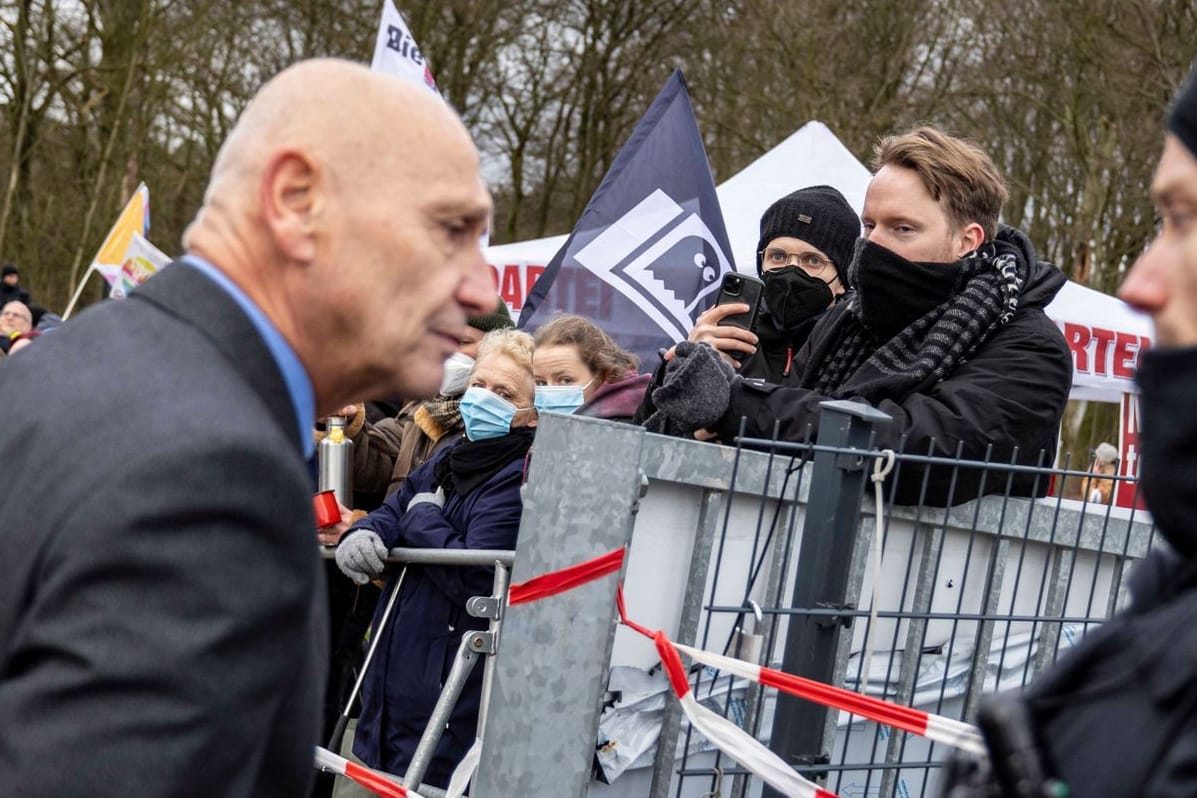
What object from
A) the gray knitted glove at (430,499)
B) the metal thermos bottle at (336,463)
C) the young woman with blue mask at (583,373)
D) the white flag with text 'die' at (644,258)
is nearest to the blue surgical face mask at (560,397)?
the young woman with blue mask at (583,373)

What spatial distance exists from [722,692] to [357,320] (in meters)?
1.77

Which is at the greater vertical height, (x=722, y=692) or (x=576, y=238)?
(x=576, y=238)

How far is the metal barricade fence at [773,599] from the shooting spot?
2.90 meters

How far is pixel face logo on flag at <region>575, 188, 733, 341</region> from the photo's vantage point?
5988 millimetres

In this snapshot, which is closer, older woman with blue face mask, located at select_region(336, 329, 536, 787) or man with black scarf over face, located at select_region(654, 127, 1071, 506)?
man with black scarf over face, located at select_region(654, 127, 1071, 506)

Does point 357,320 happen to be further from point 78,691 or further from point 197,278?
point 78,691

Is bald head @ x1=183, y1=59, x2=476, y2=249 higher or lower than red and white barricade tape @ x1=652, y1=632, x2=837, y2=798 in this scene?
higher

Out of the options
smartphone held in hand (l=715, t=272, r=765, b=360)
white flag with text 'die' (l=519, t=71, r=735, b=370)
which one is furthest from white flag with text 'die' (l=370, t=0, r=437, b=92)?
smartphone held in hand (l=715, t=272, r=765, b=360)

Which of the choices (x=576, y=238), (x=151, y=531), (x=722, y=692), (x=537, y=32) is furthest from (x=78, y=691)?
(x=537, y=32)

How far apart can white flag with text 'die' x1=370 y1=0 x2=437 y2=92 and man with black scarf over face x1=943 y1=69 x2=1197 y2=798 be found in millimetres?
7494

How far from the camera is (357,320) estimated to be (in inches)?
64.2

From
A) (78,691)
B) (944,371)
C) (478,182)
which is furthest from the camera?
(944,371)

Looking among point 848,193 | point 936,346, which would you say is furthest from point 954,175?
point 848,193

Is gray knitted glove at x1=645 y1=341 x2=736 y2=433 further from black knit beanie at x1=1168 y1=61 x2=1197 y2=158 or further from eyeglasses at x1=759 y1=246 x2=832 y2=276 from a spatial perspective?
black knit beanie at x1=1168 y1=61 x2=1197 y2=158
